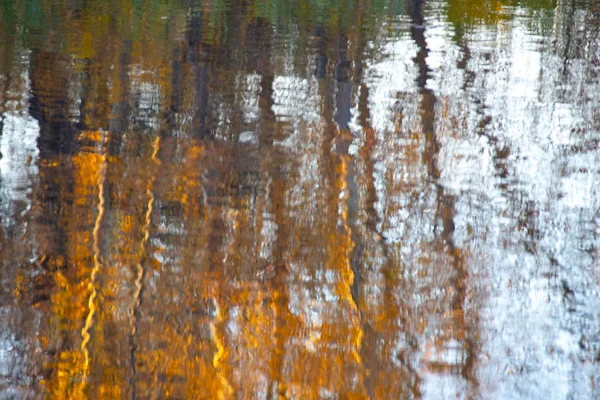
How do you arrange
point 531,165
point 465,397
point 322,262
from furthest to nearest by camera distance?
point 531,165
point 322,262
point 465,397

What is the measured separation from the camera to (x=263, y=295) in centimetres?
65

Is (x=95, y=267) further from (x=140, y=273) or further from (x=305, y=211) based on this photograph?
(x=305, y=211)

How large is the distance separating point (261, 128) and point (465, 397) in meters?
0.45

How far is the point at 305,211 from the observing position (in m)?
0.74

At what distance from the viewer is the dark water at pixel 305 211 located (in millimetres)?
584

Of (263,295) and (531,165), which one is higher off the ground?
(531,165)

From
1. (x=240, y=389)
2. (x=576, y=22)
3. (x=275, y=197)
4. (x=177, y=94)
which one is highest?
(x=576, y=22)

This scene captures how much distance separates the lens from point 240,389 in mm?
570

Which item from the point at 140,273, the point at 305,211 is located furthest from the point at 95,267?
the point at 305,211

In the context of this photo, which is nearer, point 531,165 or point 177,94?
point 531,165

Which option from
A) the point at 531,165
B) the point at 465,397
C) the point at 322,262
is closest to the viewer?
the point at 465,397

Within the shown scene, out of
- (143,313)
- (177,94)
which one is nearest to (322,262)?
(143,313)

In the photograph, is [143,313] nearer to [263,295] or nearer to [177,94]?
[263,295]

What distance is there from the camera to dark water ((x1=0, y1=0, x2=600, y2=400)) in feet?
1.92
